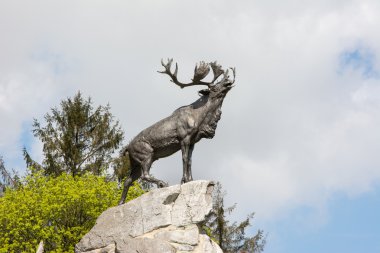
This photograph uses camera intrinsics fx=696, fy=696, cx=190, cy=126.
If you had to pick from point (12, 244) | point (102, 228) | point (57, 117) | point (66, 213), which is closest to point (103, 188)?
point (66, 213)

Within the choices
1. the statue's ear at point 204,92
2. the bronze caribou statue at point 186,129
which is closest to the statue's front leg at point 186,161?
the bronze caribou statue at point 186,129

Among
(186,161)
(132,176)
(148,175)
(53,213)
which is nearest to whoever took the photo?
(186,161)

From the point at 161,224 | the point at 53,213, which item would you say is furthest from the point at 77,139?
the point at 161,224

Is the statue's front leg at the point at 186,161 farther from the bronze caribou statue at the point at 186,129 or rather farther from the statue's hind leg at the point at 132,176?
the statue's hind leg at the point at 132,176

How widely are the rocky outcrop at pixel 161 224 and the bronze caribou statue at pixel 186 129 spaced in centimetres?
60

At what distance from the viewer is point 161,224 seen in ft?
44.1

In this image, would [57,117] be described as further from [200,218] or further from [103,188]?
[200,218]

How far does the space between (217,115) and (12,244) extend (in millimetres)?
10685

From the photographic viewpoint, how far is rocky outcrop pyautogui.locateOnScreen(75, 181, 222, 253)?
43.3 feet

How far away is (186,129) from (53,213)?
10567 millimetres

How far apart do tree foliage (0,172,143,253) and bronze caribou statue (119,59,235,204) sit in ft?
29.3

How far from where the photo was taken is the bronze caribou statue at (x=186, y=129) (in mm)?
14297

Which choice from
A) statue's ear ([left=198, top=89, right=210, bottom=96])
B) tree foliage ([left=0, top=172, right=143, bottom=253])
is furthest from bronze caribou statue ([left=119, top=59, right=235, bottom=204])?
tree foliage ([left=0, top=172, right=143, bottom=253])

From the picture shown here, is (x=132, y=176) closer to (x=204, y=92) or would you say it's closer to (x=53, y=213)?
(x=204, y=92)
